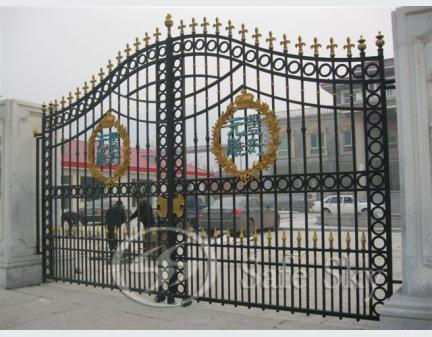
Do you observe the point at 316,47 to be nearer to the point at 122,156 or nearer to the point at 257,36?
the point at 257,36

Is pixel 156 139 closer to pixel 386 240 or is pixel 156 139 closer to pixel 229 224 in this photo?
pixel 386 240

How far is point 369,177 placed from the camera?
417 centimetres

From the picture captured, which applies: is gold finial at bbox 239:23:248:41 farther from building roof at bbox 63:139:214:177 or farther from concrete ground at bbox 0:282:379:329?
concrete ground at bbox 0:282:379:329

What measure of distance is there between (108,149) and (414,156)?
12.7ft

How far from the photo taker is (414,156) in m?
3.69

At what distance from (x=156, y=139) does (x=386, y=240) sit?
111 inches

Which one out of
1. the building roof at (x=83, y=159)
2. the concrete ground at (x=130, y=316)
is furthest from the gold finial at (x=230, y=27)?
the concrete ground at (x=130, y=316)

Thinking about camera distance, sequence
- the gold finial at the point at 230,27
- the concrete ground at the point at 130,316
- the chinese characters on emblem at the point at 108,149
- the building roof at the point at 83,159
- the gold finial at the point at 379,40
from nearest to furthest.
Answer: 1. the gold finial at the point at 379,40
2. the concrete ground at the point at 130,316
3. the gold finial at the point at 230,27
4. the chinese characters on emblem at the point at 108,149
5. the building roof at the point at 83,159

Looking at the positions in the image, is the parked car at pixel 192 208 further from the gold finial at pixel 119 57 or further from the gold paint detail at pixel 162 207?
the gold finial at pixel 119 57

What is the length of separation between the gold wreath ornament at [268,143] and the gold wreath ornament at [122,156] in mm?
1351

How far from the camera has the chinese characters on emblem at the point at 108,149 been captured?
587 centimetres

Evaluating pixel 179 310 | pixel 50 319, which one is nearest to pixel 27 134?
pixel 50 319

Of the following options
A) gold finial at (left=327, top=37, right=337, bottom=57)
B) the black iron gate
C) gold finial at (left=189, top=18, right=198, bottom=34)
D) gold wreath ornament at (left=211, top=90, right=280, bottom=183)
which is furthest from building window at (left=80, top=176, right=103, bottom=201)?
gold finial at (left=327, top=37, right=337, bottom=57)

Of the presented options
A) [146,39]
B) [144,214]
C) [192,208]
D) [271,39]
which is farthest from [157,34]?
[192,208]
